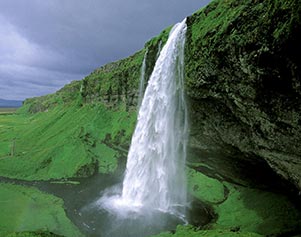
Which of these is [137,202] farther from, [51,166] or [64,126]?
[64,126]

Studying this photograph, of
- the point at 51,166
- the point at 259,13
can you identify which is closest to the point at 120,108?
the point at 51,166

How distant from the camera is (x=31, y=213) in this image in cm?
2541

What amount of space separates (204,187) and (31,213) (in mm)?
16150

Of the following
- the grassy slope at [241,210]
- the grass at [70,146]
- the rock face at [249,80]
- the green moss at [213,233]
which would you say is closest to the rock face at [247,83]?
the rock face at [249,80]

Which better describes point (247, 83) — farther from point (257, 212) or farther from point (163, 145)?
point (163, 145)

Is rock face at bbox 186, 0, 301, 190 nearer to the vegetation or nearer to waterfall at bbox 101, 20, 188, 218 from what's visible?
the vegetation

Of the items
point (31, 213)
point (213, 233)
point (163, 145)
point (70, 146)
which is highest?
point (163, 145)

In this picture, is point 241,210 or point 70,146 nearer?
point 241,210

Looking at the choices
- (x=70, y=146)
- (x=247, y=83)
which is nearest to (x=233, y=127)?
(x=247, y=83)

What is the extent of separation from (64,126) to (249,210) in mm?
43080

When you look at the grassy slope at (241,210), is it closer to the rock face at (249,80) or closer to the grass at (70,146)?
the rock face at (249,80)

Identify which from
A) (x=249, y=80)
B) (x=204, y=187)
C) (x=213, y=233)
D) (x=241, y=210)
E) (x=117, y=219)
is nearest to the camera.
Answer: (x=213, y=233)

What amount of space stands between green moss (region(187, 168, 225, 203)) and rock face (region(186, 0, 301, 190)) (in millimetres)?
3808

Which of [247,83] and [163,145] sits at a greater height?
[247,83]
